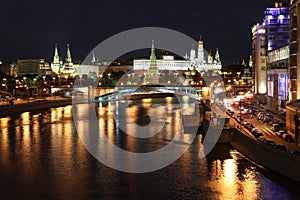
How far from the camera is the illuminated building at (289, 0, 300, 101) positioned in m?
16.1

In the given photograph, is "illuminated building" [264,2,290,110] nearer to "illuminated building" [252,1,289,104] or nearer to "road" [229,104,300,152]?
"illuminated building" [252,1,289,104]

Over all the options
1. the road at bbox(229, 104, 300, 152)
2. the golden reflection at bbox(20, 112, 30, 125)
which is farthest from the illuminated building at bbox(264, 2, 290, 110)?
the golden reflection at bbox(20, 112, 30, 125)

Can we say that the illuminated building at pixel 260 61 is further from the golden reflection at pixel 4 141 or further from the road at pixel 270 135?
the golden reflection at pixel 4 141

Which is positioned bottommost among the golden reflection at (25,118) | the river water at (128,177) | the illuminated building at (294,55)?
the river water at (128,177)

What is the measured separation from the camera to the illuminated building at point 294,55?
1612 centimetres

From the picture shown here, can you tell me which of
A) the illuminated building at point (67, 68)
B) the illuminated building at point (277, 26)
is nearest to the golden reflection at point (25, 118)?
the illuminated building at point (277, 26)

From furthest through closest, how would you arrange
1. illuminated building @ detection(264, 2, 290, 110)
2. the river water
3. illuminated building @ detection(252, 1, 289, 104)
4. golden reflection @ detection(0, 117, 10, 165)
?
illuminated building @ detection(252, 1, 289, 104)
illuminated building @ detection(264, 2, 290, 110)
golden reflection @ detection(0, 117, 10, 165)
the river water

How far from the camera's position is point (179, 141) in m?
14.0

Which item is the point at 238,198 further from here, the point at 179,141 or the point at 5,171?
the point at 179,141

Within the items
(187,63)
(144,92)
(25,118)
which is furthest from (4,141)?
(187,63)

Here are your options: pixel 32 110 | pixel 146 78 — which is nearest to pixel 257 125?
pixel 32 110

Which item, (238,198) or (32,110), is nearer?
(238,198)

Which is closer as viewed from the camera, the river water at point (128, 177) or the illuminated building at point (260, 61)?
the river water at point (128, 177)

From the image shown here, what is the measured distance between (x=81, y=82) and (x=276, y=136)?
117 ft
